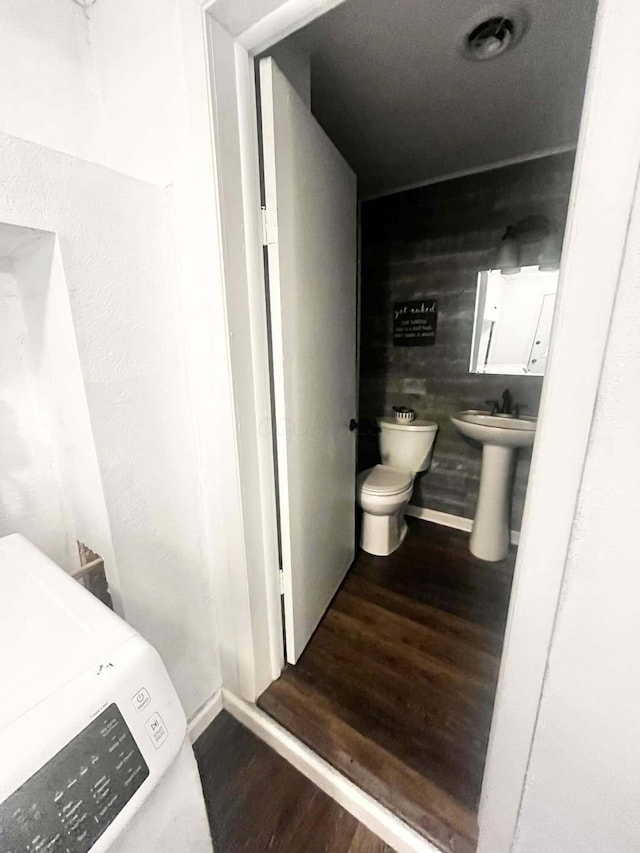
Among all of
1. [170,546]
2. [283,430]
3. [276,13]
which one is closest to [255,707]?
[170,546]

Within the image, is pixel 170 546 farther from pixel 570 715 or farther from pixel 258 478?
pixel 570 715

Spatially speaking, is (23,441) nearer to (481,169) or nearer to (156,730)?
(156,730)

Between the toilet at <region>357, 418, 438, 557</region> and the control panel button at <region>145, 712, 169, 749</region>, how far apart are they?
1.49 metres

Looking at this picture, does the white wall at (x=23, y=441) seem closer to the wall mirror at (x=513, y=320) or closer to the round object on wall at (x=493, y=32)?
the round object on wall at (x=493, y=32)

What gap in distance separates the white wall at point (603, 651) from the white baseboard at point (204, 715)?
99 cm

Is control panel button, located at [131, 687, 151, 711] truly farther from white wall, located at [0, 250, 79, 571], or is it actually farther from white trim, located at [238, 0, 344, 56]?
white trim, located at [238, 0, 344, 56]

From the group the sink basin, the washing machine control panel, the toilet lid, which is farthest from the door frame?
the sink basin

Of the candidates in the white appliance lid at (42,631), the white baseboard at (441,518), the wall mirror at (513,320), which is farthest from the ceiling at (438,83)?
the white baseboard at (441,518)

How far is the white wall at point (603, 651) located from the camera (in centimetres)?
50

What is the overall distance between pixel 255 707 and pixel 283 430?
0.98m

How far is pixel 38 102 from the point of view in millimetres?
850

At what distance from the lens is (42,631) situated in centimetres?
54

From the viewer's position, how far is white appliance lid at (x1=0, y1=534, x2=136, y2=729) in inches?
18.0

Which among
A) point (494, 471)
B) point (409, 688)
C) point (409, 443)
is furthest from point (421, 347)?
point (409, 688)
